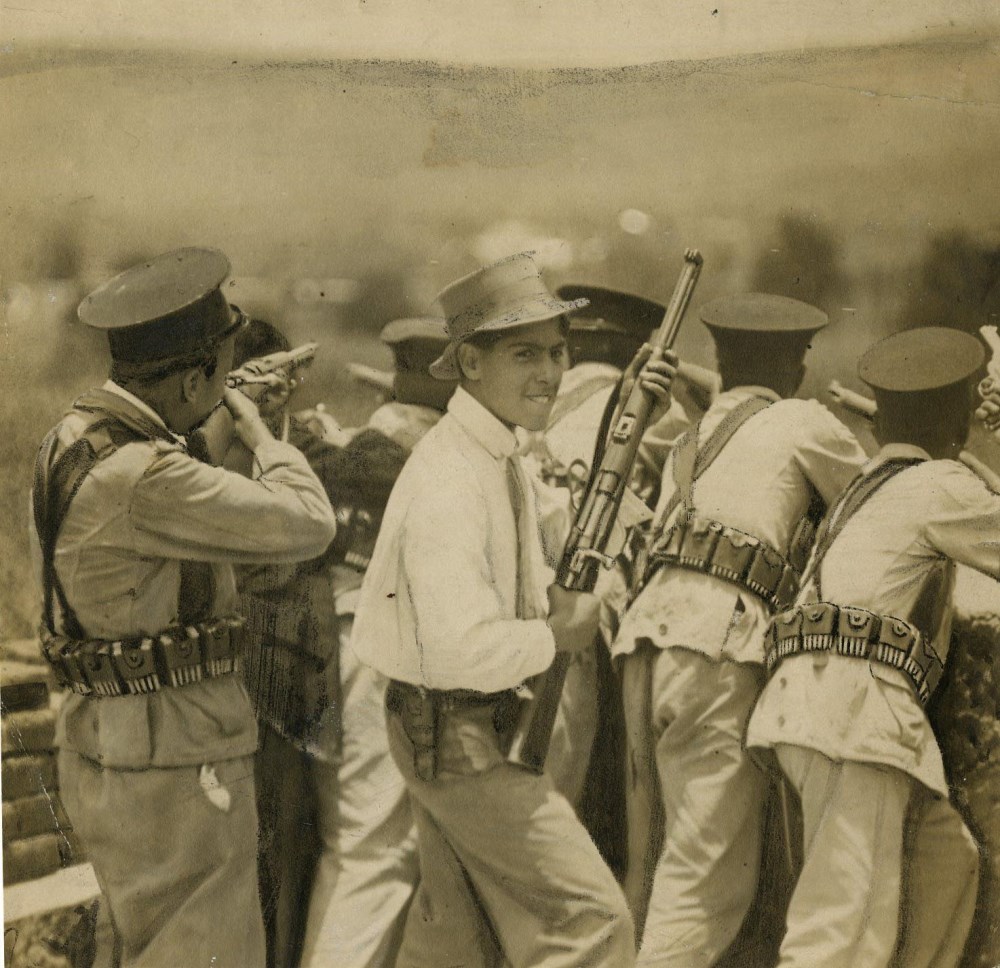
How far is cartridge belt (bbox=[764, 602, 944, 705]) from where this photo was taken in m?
2.97

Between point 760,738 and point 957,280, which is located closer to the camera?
point 760,738

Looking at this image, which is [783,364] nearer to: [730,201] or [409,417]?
[730,201]

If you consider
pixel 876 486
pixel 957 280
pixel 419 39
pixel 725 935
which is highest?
pixel 419 39

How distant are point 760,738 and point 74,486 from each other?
1.68 m

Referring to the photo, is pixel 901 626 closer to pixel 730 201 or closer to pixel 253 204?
pixel 730 201

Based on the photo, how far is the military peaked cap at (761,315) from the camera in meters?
3.12

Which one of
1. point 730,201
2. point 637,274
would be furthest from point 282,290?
point 730,201

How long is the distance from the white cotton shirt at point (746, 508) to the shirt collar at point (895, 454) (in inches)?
1.3

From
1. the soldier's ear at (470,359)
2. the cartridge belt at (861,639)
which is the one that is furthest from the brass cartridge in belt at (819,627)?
the soldier's ear at (470,359)

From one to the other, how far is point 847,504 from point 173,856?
1.76 m

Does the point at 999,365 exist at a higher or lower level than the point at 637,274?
lower

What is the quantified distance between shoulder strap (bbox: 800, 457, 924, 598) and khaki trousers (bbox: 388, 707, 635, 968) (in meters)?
0.82

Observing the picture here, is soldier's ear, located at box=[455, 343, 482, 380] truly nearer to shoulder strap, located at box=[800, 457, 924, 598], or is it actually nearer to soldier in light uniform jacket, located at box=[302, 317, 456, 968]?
soldier in light uniform jacket, located at box=[302, 317, 456, 968]

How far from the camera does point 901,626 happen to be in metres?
2.98
